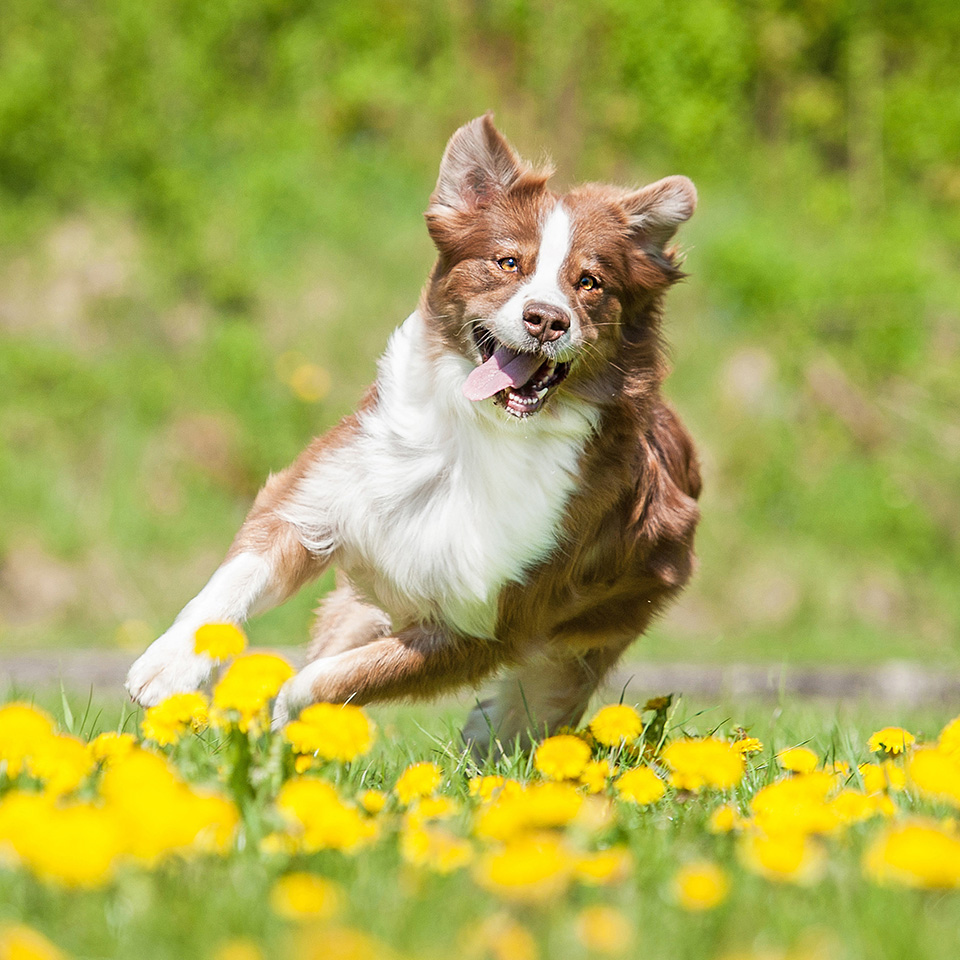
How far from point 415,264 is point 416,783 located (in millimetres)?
10336

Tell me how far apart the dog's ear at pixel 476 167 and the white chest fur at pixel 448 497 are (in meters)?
0.49

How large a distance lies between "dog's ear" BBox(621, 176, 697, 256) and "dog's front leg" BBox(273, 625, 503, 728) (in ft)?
4.72

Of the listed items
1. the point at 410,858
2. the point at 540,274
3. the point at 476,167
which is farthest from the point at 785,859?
the point at 476,167

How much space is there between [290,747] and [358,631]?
1.90 m

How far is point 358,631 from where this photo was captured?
4504mm

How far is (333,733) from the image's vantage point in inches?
91.7

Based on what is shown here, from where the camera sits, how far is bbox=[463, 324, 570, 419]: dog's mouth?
381 cm

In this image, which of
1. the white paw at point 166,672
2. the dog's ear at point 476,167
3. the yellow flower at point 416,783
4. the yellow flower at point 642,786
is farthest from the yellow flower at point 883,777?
the dog's ear at point 476,167

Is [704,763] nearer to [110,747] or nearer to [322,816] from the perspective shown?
[322,816]

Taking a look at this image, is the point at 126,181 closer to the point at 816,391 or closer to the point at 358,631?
the point at 816,391

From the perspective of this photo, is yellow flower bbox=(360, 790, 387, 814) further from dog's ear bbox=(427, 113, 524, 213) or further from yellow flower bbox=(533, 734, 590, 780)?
dog's ear bbox=(427, 113, 524, 213)

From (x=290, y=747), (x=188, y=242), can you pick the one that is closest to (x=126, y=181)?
(x=188, y=242)

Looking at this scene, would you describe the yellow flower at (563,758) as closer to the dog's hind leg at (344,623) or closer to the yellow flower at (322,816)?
the yellow flower at (322,816)

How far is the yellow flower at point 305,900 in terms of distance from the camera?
1641 mm
